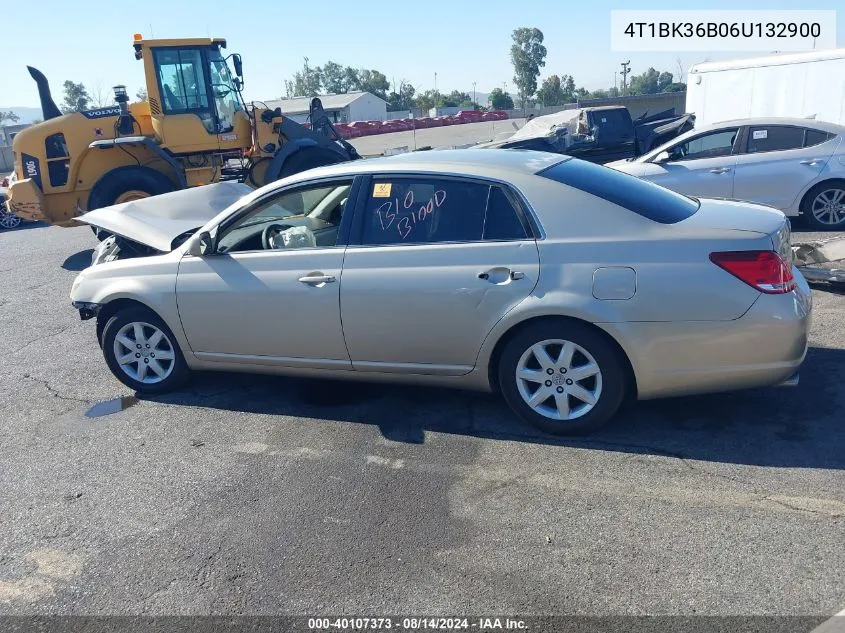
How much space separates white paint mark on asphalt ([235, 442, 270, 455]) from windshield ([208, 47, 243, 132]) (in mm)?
9703

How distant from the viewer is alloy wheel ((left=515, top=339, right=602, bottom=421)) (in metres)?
4.09

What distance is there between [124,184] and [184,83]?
2170mm

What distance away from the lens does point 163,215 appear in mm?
6391

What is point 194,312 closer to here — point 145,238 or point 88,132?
point 145,238

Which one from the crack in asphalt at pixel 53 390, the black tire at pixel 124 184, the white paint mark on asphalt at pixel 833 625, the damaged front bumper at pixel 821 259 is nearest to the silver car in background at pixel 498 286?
the crack in asphalt at pixel 53 390

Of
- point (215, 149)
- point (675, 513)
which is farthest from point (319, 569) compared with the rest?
point (215, 149)

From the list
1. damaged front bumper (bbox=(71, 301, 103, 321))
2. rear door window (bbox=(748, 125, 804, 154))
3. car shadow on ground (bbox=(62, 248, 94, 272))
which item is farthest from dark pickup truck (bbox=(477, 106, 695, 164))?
damaged front bumper (bbox=(71, 301, 103, 321))

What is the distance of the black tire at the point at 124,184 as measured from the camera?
38.6 feet

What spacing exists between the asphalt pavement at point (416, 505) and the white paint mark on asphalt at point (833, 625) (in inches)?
2.8

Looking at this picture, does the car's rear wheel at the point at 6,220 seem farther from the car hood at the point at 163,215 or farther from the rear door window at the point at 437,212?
the rear door window at the point at 437,212

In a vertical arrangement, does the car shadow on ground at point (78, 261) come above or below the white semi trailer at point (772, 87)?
below

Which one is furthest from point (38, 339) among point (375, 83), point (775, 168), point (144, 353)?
point (375, 83)

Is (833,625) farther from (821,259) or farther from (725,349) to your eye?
(821,259)

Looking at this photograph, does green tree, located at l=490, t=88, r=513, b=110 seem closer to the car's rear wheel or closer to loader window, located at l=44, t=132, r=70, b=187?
the car's rear wheel
